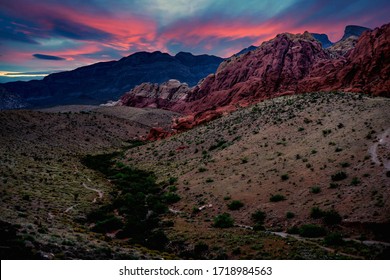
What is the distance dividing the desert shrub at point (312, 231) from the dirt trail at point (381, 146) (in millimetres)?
10753

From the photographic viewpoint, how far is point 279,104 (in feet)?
213

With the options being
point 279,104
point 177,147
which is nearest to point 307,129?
point 279,104

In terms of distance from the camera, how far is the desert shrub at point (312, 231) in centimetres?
2098

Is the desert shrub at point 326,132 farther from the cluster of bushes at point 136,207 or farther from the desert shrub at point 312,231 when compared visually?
the cluster of bushes at point 136,207

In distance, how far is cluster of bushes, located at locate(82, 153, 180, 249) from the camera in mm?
24467

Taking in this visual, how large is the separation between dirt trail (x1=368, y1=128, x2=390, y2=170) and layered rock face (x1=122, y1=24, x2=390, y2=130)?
35.6 m

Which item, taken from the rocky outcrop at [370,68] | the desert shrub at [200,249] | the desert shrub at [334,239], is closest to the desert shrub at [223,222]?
the desert shrub at [200,249]

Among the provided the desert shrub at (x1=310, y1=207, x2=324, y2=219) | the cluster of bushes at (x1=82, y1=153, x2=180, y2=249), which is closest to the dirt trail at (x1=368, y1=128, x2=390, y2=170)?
the desert shrub at (x1=310, y1=207, x2=324, y2=219)

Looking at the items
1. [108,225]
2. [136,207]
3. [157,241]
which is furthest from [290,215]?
[136,207]

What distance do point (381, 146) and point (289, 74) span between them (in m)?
78.0

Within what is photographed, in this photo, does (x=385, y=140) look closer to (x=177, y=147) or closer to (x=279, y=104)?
(x=279, y=104)

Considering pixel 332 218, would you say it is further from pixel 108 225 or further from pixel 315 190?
pixel 108 225

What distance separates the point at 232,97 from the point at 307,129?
232 ft

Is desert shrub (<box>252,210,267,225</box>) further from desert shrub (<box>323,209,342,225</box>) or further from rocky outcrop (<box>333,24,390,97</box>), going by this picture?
rocky outcrop (<box>333,24,390,97</box>)
